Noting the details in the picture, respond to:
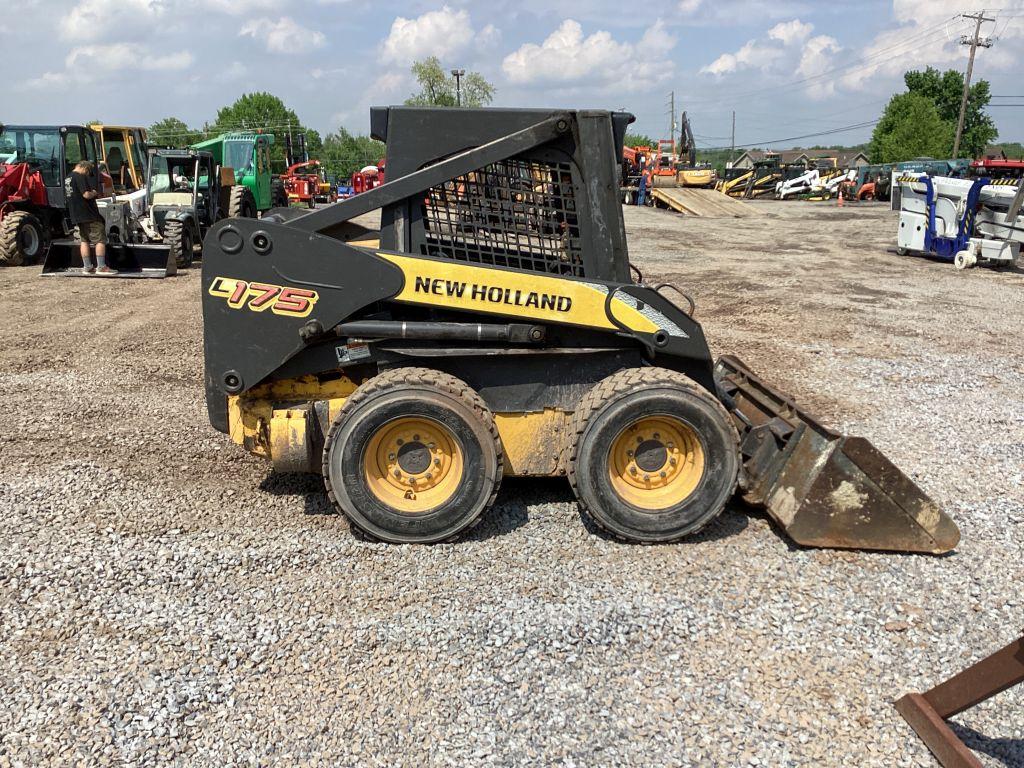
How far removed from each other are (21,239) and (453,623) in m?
14.1

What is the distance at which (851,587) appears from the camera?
3.71m

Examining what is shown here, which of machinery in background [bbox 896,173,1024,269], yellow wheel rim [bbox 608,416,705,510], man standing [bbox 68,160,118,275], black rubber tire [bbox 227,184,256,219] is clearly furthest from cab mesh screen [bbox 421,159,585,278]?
black rubber tire [bbox 227,184,256,219]

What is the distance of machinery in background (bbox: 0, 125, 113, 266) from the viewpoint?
1382 centimetres

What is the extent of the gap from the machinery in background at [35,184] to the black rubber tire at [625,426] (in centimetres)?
1246

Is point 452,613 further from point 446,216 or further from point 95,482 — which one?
point 95,482

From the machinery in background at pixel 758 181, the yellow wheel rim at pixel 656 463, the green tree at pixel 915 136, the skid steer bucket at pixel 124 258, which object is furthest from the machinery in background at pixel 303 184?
the green tree at pixel 915 136

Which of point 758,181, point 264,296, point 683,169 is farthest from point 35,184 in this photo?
point 758,181

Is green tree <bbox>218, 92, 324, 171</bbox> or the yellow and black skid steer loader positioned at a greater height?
green tree <bbox>218, 92, 324, 171</bbox>

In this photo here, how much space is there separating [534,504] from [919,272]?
12.6m

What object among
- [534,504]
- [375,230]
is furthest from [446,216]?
[534,504]

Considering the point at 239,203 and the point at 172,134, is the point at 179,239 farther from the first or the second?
the point at 172,134

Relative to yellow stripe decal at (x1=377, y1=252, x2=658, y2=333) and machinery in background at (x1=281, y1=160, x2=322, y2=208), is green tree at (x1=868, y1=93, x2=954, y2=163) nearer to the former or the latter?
machinery in background at (x1=281, y1=160, x2=322, y2=208)

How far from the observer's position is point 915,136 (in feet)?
200

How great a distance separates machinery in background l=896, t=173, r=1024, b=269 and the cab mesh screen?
12.4 meters
